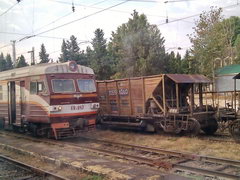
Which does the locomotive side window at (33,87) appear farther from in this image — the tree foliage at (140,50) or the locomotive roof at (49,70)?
the tree foliage at (140,50)

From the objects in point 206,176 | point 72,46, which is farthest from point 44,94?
point 72,46

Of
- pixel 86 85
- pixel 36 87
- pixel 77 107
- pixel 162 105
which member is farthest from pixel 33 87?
pixel 162 105

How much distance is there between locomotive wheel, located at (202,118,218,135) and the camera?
1376 centimetres

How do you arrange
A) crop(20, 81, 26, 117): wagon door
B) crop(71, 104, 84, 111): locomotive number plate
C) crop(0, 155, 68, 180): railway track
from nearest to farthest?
1. crop(0, 155, 68, 180): railway track
2. crop(71, 104, 84, 111): locomotive number plate
3. crop(20, 81, 26, 117): wagon door

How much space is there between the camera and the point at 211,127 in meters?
13.9

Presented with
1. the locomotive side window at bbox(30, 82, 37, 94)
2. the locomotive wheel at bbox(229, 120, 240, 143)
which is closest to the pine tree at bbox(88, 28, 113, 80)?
the locomotive side window at bbox(30, 82, 37, 94)

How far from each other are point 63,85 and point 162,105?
4.68 m

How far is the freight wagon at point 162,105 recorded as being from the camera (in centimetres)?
1323

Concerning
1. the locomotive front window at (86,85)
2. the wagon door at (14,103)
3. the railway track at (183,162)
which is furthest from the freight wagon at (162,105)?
the wagon door at (14,103)

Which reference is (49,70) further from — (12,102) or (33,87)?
(12,102)

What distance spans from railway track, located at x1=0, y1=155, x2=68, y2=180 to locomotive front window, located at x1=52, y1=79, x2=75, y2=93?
12.3 ft

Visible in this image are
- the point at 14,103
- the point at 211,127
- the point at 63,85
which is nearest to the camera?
the point at 63,85

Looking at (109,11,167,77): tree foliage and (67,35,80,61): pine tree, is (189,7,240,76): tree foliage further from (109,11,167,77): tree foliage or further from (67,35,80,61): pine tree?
(67,35,80,61): pine tree

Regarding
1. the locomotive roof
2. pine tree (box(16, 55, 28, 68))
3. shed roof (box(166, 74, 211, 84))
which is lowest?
shed roof (box(166, 74, 211, 84))
